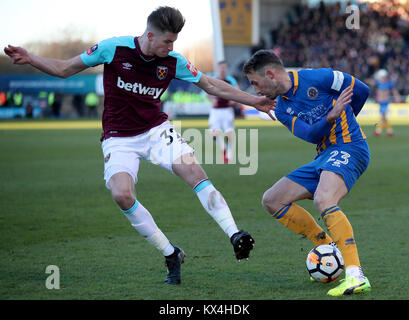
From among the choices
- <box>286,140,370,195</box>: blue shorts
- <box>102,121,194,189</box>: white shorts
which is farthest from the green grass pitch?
<box>102,121,194,189</box>: white shorts

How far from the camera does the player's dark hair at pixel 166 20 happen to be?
16.4ft

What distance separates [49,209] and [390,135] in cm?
1645

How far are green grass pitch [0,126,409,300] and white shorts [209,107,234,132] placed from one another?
9.68 feet

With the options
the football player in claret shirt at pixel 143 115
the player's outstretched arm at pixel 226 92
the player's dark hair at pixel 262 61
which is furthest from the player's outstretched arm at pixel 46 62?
the player's dark hair at pixel 262 61

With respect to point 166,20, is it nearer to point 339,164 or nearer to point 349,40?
point 339,164

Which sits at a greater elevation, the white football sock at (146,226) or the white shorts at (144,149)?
the white shorts at (144,149)

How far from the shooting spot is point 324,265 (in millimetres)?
5066

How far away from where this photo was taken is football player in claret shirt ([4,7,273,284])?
508 centimetres

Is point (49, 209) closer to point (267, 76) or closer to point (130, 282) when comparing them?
point (130, 282)

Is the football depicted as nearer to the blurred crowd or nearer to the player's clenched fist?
the player's clenched fist

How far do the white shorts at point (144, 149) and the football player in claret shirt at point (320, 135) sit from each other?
32.6 inches

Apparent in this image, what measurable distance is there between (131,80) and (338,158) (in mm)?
1778

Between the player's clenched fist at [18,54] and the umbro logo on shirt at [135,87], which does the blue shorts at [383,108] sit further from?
the player's clenched fist at [18,54]

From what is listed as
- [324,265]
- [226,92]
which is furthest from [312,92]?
[324,265]
